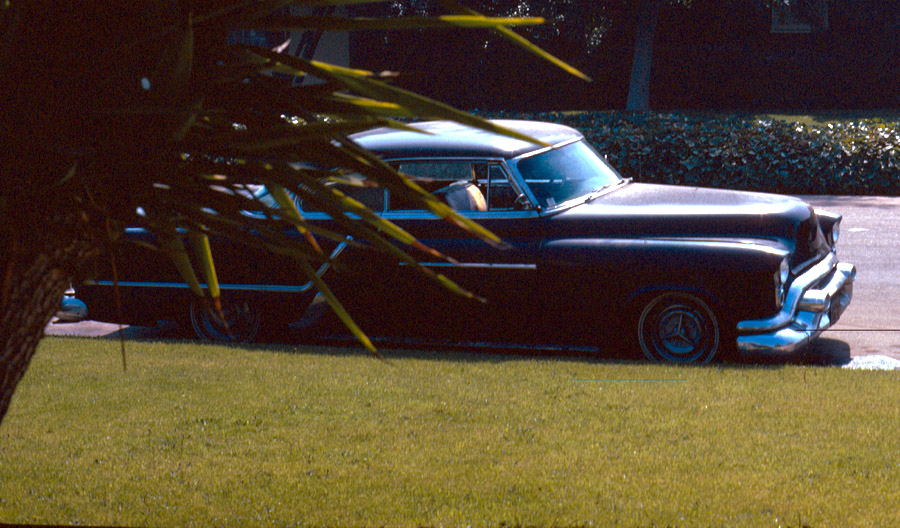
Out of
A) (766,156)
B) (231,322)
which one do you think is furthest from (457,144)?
(766,156)

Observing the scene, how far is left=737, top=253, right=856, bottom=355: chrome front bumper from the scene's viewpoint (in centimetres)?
631

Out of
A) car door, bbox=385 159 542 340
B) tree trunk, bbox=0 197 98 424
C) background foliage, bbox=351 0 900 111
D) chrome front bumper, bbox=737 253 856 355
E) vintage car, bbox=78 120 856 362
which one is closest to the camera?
tree trunk, bbox=0 197 98 424

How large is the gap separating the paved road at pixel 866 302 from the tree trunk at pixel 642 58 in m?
16.1

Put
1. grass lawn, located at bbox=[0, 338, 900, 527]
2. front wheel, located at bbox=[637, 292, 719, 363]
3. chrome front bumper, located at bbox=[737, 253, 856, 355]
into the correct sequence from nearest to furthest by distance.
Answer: grass lawn, located at bbox=[0, 338, 900, 527]
chrome front bumper, located at bbox=[737, 253, 856, 355]
front wheel, located at bbox=[637, 292, 719, 363]

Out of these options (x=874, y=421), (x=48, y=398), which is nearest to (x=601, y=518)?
(x=874, y=421)

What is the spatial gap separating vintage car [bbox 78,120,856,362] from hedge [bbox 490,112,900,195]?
10.3 meters

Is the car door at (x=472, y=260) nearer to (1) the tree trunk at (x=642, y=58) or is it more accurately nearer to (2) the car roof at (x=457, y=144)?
(2) the car roof at (x=457, y=144)

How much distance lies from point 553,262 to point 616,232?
18.1 inches

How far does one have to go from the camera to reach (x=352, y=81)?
6.50ft

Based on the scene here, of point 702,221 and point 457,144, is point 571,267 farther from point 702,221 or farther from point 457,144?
point 457,144

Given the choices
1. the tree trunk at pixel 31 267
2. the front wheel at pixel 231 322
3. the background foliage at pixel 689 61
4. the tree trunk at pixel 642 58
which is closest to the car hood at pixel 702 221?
the front wheel at pixel 231 322

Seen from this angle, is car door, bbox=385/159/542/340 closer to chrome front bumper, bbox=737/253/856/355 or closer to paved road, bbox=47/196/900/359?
chrome front bumper, bbox=737/253/856/355

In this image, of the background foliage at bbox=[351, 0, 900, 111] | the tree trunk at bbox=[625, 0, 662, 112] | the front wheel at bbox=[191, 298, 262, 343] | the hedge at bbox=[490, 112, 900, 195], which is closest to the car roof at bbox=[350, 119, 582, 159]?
the front wheel at bbox=[191, 298, 262, 343]

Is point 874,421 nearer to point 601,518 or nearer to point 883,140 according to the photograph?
point 601,518
